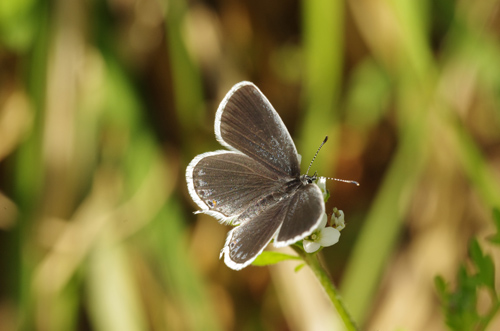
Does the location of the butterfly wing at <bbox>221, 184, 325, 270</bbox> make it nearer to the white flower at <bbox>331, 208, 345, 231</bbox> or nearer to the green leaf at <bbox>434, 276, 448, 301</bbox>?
the white flower at <bbox>331, 208, 345, 231</bbox>

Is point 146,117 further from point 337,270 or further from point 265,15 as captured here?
point 337,270

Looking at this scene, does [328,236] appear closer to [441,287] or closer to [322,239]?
[322,239]

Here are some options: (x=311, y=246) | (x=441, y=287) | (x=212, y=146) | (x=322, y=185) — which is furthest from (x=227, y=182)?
(x=212, y=146)

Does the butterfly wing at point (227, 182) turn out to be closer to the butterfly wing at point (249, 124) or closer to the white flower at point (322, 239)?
the butterfly wing at point (249, 124)

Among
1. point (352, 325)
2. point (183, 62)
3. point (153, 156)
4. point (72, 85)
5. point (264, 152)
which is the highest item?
point (264, 152)

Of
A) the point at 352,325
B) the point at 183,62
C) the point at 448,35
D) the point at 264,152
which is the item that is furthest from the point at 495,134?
the point at 352,325

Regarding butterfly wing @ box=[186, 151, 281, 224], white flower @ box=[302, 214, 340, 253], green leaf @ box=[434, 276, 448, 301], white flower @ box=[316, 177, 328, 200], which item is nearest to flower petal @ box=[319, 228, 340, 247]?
white flower @ box=[302, 214, 340, 253]
